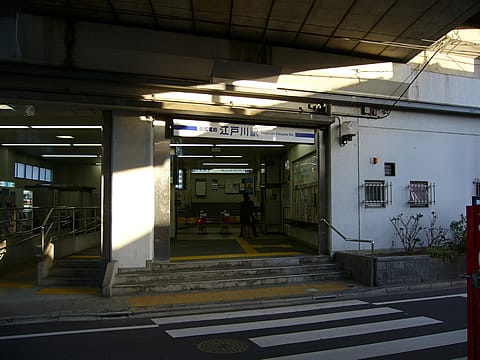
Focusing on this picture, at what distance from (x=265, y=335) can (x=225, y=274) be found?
3.98m

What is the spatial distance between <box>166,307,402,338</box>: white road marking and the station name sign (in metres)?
5.53

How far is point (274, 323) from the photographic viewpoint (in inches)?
282

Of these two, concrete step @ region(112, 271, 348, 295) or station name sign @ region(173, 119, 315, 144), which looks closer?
concrete step @ region(112, 271, 348, 295)

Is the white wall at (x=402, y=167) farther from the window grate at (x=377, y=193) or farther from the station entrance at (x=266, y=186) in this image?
the station entrance at (x=266, y=186)

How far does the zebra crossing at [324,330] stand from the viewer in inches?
225

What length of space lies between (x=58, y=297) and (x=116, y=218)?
2162mm

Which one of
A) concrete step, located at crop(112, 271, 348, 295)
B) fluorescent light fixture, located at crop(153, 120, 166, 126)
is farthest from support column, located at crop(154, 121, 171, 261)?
concrete step, located at crop(112, 271, 348, 295)

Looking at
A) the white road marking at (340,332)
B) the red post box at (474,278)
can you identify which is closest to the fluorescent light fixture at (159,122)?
the white road marking at (340,332)

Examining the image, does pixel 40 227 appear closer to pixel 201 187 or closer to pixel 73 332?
pixel 73 332

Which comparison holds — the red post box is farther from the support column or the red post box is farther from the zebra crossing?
the support column

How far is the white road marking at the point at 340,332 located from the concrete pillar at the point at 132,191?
4903 millimetres

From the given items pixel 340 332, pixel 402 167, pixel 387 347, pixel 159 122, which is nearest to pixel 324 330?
pixel 340 332

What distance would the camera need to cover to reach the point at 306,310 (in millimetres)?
8141

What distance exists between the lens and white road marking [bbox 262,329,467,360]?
17.8 ft
